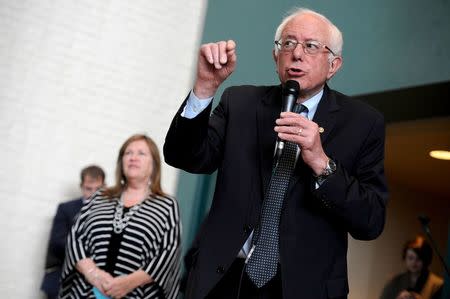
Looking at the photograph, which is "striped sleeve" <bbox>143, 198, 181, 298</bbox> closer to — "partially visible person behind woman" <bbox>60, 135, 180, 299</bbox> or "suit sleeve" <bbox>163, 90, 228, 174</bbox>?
"partially visible person behind woman" <bbox>60, 135, 180, 299</bbox>

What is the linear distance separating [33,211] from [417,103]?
3.21 m

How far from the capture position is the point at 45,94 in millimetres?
5930

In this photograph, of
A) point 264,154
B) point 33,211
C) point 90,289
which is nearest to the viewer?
point 264,154

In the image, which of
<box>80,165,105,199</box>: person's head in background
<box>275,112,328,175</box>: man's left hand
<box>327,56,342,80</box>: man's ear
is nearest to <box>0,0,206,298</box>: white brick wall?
<box>80,165,105,199</box>: person's head in background

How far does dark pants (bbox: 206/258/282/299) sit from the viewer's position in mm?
1809

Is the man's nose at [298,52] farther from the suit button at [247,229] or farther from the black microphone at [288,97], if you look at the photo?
the suit button at [247,229]

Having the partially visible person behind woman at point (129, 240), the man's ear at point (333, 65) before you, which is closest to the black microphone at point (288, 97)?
the man's ear at point (333, 65)

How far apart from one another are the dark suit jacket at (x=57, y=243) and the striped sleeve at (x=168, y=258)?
1350 mm

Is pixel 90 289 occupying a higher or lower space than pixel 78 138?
lower

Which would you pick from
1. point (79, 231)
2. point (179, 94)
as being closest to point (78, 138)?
point (179, 94)

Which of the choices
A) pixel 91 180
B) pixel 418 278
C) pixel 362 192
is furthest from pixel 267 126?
pixel 91 180

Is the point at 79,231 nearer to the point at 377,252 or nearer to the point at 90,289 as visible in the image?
the point at 90,289

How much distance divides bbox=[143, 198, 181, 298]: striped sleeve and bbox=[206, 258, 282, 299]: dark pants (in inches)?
78.2

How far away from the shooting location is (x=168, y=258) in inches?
152
